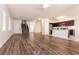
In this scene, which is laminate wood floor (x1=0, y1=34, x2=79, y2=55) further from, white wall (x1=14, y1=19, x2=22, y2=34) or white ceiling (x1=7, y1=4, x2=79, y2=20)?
white wall (x1=14, y1=19, x2=22, y2=34)

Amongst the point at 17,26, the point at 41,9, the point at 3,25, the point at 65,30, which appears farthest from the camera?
the point at 17,26

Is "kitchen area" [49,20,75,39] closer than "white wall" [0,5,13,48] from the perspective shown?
No

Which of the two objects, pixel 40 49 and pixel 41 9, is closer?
pixel 40 49

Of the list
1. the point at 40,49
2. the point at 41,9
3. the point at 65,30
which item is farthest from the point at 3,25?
A: the point at 65,30

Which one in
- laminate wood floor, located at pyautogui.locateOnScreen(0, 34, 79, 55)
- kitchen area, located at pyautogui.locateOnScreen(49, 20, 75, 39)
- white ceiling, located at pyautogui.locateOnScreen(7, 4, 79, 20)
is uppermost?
white ceiling, located at pyautogui.locateOnScreen(7, 4, 79, 20)

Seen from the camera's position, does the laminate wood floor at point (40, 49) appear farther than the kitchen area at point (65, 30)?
No

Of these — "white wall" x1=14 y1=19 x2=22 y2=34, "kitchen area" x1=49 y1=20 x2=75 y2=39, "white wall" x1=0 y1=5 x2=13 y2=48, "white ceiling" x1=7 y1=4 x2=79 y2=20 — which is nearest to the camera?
"white wall" x1=0 y1=5 x2=13 y2=48

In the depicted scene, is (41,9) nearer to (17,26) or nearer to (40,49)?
(40,49)

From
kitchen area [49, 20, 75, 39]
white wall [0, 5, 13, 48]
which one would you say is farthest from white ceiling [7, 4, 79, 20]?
kitchen area [49, 20, 75, 39]

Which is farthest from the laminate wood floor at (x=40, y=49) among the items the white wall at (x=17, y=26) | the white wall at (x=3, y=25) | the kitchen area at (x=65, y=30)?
the white wall at (x=17, y=26)

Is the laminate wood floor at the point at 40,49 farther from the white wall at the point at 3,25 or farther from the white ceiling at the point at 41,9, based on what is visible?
the white ceiling at the point at 41,9
